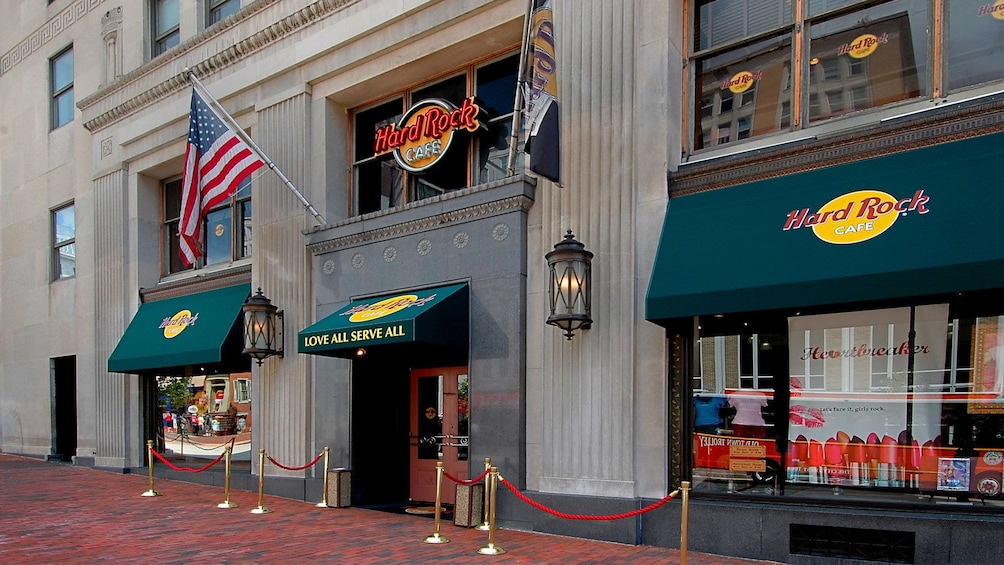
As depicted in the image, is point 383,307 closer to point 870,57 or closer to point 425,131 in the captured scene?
point 425,131

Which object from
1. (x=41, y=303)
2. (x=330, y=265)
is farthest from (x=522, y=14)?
(x=41, y=303)

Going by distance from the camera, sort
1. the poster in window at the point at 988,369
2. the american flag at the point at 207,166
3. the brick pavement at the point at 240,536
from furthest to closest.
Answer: the american flag at the point at 207,166 < the brick pavement at the point at 240,536 < the poster in window at the point at 988,369

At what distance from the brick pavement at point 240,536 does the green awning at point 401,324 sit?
2.46m

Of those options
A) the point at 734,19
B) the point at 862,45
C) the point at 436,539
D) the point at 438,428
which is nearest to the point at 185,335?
the point at 438,428

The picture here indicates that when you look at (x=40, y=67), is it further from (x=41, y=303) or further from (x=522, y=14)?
(x=522, y=14)

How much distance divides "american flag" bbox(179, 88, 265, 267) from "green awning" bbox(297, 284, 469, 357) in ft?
10.7

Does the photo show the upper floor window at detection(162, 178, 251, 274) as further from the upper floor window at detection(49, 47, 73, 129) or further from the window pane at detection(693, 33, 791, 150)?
the window pane at detection(693, 33, 791, 150)

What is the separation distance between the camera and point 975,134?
7.14 metres

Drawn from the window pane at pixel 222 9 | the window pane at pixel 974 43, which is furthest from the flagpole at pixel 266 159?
the window pane at pixel 974 43

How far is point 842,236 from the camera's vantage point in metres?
7.33

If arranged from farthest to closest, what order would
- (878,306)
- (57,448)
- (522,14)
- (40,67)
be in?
(40,67), (57,448), (522,14), (878,306)

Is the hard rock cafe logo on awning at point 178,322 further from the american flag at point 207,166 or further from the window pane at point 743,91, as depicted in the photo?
the window pane at point 743,91

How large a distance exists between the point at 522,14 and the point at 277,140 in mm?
5664

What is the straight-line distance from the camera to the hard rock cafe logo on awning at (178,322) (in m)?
14.9
